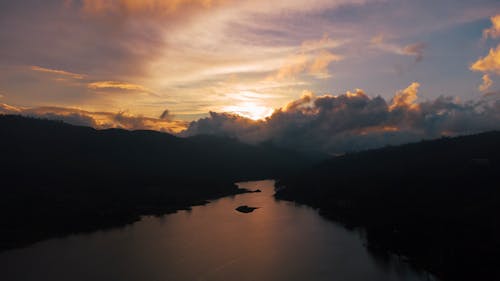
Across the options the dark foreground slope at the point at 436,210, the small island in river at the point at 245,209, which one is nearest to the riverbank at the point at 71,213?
the small island in river at the point at 245,209

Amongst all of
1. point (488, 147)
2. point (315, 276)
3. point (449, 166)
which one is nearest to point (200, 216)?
point (315, 276)

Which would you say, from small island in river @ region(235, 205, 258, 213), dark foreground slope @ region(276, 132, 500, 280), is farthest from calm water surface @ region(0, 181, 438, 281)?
small island in river @ region(235, 205, 258, 213)

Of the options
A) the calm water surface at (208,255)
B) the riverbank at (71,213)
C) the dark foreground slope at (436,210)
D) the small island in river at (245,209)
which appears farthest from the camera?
the small island in river at (245,209)

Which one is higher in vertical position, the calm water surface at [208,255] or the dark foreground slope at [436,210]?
the dark foreground slope at [436,210]

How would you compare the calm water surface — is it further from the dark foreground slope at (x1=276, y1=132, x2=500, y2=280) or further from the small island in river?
the small island in river

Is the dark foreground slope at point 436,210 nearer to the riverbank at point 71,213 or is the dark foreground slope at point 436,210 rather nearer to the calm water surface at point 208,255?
the calm water surface at point 208,255
